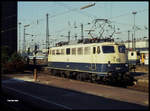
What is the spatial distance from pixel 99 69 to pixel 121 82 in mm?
2671

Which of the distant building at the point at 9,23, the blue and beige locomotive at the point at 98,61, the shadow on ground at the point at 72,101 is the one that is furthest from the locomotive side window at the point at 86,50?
the distant building at the point at 9,23

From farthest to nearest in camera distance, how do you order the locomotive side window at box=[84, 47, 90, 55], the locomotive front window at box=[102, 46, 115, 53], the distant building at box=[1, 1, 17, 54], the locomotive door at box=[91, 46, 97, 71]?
the distant building at box=[1, 1, 17, 54], the locomotive side window at box=[84, 47, 90, 55], the locomotive door at box=[91, 46, 97, 71], the locomotive front window at box=[102, 46, 115, 53]

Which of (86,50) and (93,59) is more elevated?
(86,50)

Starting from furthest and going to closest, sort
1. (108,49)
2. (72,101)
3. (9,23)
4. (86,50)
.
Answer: (9,23), (86,50), (108,49), (72,101)

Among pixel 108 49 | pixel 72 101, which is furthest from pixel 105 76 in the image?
pixel 72 101

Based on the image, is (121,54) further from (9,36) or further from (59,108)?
(9,36)

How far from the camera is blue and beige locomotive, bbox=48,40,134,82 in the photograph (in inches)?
721

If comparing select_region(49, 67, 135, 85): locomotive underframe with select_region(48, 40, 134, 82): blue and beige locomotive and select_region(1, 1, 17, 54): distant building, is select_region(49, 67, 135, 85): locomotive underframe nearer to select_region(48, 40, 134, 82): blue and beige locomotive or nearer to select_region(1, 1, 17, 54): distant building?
select_region(48, 40, 134, 82): blue and beige locomotive

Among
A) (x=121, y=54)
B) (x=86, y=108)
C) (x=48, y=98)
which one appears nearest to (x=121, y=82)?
(x=121, y=54)

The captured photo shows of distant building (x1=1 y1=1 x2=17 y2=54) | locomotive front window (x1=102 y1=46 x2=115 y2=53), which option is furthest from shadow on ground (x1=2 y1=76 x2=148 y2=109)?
distant building (x1=1 y1=1 x2=17 y2=54)

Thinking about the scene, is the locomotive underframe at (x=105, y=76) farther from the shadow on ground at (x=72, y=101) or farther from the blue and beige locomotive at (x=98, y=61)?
the shadow on ground at (x=72, y=101)

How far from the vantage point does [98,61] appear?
18703mm

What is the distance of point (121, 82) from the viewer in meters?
20.0

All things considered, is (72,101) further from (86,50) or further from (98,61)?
(86,50)
